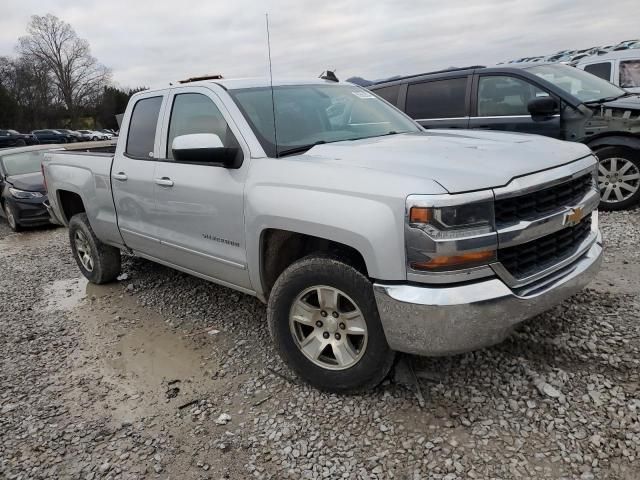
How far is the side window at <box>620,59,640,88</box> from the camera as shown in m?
8.67

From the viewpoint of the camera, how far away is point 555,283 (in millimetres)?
2590

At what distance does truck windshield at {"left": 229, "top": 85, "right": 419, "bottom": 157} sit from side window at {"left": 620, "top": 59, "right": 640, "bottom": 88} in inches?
265

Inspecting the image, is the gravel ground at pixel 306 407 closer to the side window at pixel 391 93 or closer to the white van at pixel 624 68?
the side window at pixel 391 93

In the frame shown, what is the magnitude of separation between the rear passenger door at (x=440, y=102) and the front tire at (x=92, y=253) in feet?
14.0

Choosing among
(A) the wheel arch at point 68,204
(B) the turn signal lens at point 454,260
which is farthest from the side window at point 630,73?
(A) the wheel arch at point 68,204

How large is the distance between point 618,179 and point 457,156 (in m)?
4.14

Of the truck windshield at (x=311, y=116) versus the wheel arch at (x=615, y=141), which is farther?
the wheel arch at (x=615, y=141)

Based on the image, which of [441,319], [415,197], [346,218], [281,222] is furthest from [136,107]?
[441,319]

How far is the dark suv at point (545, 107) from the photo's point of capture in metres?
5.73

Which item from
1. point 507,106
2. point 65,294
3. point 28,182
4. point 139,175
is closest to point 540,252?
point 139,175

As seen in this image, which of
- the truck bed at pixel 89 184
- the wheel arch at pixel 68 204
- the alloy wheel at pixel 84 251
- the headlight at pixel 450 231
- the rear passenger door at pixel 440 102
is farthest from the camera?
the rear passenger door at pixel 440 102

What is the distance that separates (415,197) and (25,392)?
2831 millimetres

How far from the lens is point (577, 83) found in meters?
6.41

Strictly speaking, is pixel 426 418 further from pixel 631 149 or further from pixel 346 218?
pixel 631 149
